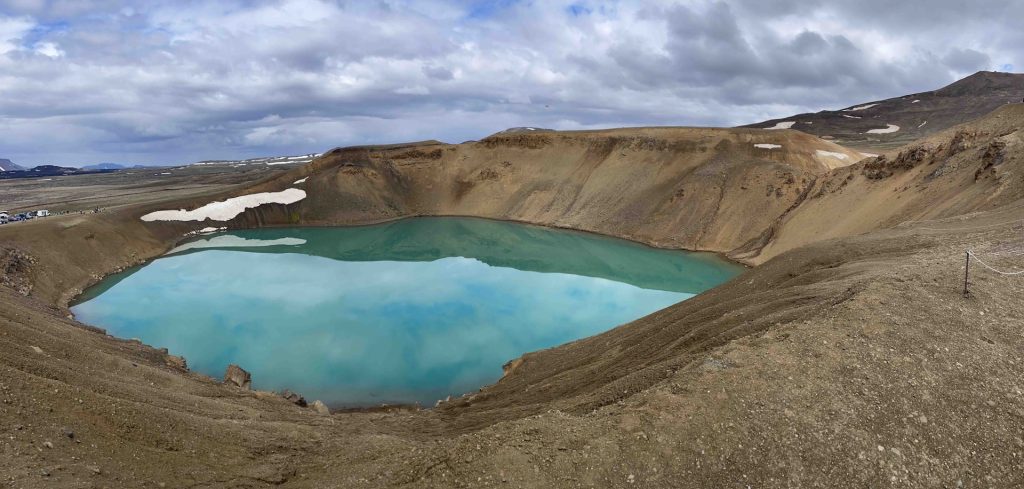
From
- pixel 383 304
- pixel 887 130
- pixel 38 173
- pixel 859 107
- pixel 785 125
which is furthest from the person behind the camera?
pixel 38 173

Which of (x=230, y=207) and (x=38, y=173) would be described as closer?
(x=230, y=207)

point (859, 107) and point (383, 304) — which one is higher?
point (859, 107)

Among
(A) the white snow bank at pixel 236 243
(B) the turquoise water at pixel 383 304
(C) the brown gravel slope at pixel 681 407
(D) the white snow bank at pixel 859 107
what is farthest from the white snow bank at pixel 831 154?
(D) the white snow bank at pixel 859 107

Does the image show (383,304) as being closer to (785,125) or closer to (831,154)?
(831,154)

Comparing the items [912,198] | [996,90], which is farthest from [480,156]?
[996,90]

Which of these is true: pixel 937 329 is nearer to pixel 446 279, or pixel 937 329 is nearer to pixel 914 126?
pixel 446 279

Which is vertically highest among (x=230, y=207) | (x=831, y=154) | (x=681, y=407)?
(x=831, y=154)

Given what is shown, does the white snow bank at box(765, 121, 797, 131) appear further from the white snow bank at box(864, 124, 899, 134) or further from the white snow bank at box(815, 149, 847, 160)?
the white snow bank at box(815, 149, 847, 160)

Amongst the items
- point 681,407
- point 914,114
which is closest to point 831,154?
point 681,407

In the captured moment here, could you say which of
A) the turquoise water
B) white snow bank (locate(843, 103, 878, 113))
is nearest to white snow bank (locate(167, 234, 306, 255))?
the turquoise water
